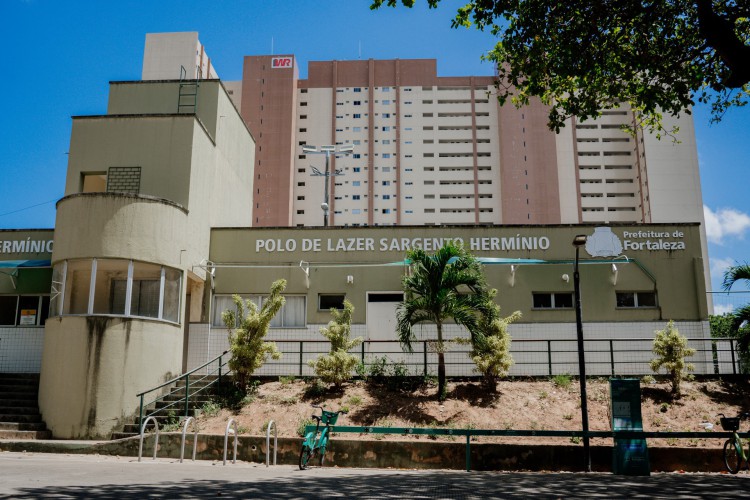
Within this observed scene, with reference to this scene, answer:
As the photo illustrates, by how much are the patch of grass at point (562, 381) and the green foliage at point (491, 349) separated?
168cm

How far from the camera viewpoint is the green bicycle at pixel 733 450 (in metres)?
13.2

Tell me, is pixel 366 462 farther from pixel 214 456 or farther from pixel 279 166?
pixel 279 166

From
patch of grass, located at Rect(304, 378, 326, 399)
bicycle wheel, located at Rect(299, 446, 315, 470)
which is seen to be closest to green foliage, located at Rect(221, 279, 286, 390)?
patch of grass, located at Rect(304, 378, 326, 399)

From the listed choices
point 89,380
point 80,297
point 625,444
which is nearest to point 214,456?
point 89,380

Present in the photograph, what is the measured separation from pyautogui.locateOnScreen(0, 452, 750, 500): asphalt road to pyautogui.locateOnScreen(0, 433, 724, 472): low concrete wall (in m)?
1.00

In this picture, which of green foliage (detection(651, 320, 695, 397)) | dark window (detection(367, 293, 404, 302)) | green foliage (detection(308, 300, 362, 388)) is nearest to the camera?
green foliage (detection(651, 320, 695, 397))

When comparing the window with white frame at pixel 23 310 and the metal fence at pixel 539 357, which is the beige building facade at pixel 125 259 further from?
the window with white frame at pixel 23 310

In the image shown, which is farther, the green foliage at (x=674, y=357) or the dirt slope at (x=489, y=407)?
the green foliage at (x=674, y=357)

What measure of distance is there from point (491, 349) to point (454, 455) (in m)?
4.61

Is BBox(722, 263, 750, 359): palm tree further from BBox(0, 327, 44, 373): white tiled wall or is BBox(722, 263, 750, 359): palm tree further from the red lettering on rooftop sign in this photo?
the red lettering on rooftop sign

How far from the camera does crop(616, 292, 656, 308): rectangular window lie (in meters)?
21.7

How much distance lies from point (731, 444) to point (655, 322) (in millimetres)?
8105

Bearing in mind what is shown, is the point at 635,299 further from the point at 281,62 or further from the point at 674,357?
the point at 281,62

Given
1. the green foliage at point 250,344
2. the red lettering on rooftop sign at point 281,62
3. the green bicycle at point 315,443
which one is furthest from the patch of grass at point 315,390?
the red lettering on rooftop sign at point 281,62
